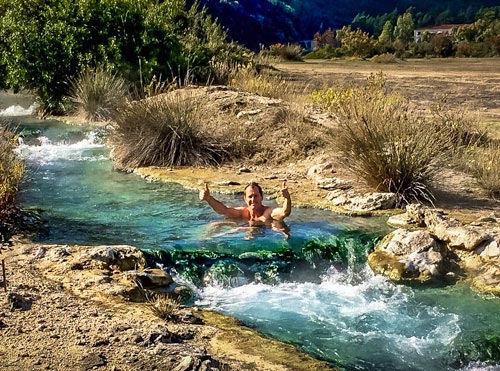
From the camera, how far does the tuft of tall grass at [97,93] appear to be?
15898mm

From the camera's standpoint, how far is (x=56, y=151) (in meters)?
13.2

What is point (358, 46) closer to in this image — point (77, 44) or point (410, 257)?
point (77, 44)

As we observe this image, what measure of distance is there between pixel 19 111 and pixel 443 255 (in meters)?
14.2

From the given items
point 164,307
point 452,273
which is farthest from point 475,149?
point 164,307

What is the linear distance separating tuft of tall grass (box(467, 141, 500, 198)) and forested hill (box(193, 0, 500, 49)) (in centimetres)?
4490

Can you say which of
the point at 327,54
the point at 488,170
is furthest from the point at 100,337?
the point at 327,54

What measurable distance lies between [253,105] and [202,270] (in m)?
6.97

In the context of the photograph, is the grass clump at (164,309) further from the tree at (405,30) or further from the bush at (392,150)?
the tree at (405,30)

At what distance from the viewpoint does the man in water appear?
8133 mm

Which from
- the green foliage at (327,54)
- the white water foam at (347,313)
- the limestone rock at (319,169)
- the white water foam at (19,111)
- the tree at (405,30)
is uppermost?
the tree at (405,30)

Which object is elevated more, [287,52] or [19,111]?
[287,52]

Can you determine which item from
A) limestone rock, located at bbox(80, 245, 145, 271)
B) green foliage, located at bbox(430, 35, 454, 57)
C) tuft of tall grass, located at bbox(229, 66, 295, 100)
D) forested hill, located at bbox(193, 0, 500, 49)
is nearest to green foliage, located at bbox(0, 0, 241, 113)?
tuft of tall grass, located at bbox(229, 66, 295, 100)

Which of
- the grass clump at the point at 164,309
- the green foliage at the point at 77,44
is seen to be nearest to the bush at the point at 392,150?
the grass clump at the point at 164,309

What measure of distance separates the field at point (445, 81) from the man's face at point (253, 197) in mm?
6049
